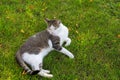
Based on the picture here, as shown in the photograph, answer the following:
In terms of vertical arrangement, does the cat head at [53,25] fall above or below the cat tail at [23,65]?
above

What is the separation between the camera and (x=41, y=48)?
18.6 feet

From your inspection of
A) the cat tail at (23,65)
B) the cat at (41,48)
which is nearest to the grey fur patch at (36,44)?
the cat at (41,48)

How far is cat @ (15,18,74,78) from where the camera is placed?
539 cm

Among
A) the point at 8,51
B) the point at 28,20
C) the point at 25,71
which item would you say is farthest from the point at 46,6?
the point at 25,71

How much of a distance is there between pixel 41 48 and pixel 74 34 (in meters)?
1.17

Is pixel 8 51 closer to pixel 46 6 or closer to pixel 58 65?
pixel 58 65

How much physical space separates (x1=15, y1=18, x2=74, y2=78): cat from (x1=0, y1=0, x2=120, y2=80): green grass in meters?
0.17

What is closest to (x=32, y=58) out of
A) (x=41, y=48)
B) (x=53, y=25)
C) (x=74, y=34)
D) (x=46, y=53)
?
(x=41, y=48)

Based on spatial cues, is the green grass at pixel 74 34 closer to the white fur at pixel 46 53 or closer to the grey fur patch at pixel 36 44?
the white fur at pixel 46 53

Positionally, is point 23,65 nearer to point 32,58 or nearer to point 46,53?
point 32,58

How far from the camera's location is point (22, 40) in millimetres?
6305

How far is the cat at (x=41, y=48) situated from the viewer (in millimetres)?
5391

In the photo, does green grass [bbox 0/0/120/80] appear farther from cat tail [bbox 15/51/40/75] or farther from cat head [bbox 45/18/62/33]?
cat head [bbox 45/18/62/33]

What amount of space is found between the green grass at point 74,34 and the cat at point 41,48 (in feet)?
0.55
